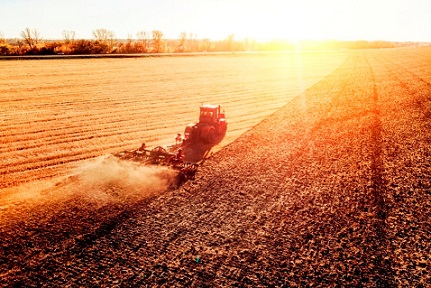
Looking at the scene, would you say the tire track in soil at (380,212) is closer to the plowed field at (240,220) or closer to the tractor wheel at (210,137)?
the plowed field at (240,220)

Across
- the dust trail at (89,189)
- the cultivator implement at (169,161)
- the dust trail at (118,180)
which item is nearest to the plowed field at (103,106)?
the dust trail at (89,189)

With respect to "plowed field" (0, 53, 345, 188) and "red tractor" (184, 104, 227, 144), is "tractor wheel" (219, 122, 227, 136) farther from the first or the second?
"plowed field" (0, 53, 345, 188)

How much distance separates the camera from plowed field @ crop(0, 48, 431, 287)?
8.07 metres

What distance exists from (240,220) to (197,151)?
6.86 meters

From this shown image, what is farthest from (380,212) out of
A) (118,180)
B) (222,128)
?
(222,128)

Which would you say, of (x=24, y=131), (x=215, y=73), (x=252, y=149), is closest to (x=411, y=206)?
(x=252, y=149)

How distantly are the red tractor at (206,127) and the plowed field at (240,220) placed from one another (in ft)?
3.29

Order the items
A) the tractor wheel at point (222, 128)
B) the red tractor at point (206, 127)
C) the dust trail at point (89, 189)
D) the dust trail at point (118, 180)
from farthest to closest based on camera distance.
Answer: the tractor wheel at point (222, 128) < the red tractor at point (206, 127) < the dust trail at point (118, 180) < the dust trail at point (89, 189)

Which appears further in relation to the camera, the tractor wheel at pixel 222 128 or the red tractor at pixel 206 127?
the tractor wheel at pixel 222 128

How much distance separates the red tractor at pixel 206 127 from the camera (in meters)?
16.8

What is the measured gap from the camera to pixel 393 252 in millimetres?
8867

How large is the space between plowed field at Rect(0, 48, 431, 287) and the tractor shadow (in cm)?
67

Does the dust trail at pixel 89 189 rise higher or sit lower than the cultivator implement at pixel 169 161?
lower

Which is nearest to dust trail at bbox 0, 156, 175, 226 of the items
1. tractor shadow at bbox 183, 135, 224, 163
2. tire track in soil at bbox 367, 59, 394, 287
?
tractor shadow at bbox 183, 135, 224, 163
